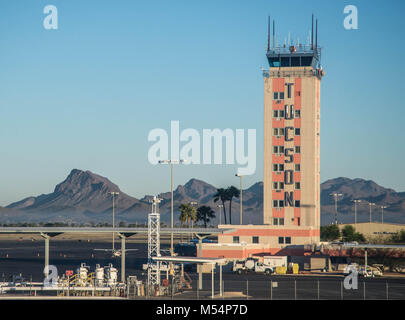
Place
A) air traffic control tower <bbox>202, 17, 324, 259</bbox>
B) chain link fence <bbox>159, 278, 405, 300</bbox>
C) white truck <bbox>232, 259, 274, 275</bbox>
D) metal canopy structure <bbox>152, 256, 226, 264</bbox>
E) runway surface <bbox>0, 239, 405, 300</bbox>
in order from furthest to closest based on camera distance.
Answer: air traffic control tower <bbox>202, 17, 324, 259</bbox> < white truck <bbox>232, 259, 274, 275</bbox> < metal canopy structure <bbox>152, 256, 226, 264</bbox> < runway surface <bbox>0, 239, 405, 300</bbox> < chain link fence <bbox>159, 278, 405, 300</bbox>

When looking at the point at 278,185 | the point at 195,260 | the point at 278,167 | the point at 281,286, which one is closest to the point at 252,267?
the point at 281,286

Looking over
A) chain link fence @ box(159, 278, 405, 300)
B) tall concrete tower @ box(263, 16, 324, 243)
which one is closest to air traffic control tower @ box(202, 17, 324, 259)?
tall concrete tower @ box(263, 16, 324, 243)

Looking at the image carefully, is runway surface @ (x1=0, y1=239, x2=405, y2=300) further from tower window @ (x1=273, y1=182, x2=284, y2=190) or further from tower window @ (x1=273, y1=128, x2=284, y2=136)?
tower window @ (x1=273, y1=128, x2=284, y2=136)

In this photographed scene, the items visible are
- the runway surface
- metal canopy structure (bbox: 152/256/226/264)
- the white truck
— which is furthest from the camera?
the white truck

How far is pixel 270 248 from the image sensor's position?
132 m

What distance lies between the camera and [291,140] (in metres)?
138

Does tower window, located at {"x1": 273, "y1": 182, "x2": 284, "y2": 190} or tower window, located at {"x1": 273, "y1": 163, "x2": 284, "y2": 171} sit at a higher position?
tower window, located at {"x1": 273, "y1": 163, "x2": 284, "y2": 171}

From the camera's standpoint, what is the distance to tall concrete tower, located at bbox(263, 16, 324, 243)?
137 metres

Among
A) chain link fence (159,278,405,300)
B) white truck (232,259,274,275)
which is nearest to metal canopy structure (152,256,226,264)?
chain link fence (159,278,405,300)

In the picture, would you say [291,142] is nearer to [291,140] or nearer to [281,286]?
[291,140]

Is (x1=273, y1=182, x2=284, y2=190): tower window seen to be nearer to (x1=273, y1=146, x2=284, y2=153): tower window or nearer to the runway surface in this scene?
(x1=273, y1=146, x2=284, y2=153): tower window

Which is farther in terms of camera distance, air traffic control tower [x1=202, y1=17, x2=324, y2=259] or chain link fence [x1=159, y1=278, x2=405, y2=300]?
air traffic control tower [x1=202, y1=17, x2=324, y2=259]

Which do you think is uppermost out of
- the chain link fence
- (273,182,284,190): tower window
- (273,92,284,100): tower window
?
(273,92,284,100): tower window

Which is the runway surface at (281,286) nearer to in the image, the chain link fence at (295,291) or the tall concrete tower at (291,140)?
the chain link fence at (295,291)
